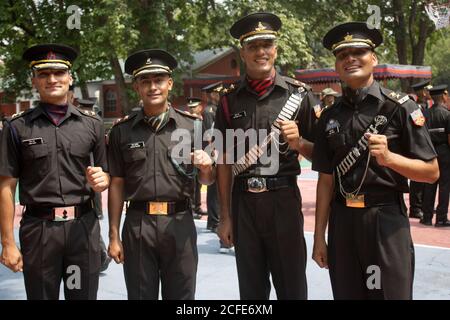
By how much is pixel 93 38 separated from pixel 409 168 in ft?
60.6

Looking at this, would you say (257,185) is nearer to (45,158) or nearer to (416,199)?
(45,158)

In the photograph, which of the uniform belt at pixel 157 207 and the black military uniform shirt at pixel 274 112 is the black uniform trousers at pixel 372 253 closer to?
the black military uniform shirt at pixel 274 112

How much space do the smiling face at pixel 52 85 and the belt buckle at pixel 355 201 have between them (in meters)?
2.10

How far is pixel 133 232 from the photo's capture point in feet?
11.6

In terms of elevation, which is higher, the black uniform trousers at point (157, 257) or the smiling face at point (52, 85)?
the smiling face at point (52, 85)

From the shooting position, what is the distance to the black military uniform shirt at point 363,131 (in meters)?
3.09

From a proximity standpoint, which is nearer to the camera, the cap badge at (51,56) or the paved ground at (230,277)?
the cap badge at (51,56)

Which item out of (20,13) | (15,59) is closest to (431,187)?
(20,13)


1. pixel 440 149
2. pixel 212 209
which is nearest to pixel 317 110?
pixel 212 209

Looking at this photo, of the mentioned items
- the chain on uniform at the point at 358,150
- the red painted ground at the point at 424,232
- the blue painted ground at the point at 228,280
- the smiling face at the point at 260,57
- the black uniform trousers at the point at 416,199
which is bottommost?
the blue painted ground at the point at 228,280

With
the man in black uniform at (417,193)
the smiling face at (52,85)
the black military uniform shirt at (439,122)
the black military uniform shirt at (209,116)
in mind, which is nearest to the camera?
the smiling face at (52,85)

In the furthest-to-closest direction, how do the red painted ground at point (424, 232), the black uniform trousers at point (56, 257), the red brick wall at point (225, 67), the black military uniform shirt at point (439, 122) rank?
the red brick wall at point (225, 67) < the black military uniform shirt at point (439, 122) < the red painted ground at point (424, 232) < the black uniform trousers at point (56, 257)

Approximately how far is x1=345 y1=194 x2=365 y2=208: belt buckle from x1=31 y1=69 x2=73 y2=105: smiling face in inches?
82.7

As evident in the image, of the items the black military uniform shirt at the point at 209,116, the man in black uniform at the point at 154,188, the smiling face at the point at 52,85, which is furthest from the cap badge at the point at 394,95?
the black military uniform shirt at the point at 209,116
